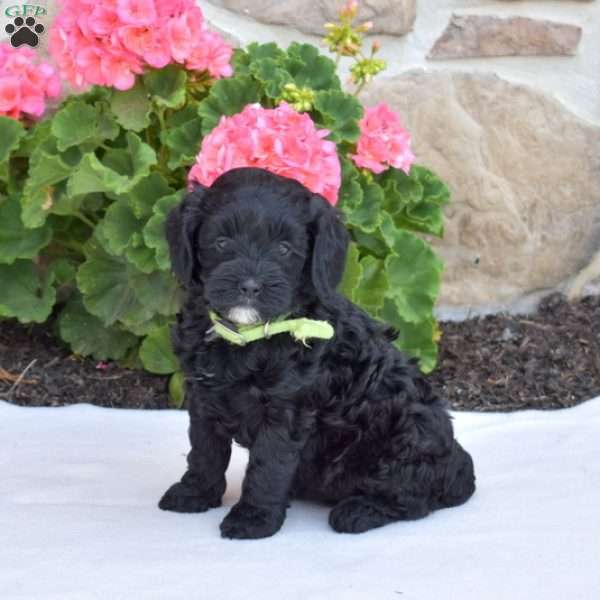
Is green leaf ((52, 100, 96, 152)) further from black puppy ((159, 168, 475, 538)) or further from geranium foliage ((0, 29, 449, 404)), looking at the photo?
black puppy ((159, 168, 475, 538))

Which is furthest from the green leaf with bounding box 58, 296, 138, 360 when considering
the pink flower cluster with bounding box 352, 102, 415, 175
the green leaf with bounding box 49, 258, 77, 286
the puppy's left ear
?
the puppy's left ear

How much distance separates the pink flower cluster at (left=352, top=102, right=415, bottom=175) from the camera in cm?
427

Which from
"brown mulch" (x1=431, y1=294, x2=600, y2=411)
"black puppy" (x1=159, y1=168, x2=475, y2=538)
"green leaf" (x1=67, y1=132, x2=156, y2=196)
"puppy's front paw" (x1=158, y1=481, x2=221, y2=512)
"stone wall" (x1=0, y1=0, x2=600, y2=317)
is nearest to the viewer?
"black puppy" (x1=159, y1=168, x2=475, y2=538)

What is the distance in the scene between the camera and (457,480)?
10.1ft

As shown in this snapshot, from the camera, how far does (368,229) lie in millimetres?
4184

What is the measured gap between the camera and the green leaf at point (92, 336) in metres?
4.35

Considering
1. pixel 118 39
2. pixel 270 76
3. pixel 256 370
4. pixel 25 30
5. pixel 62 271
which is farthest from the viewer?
pixel 25 30

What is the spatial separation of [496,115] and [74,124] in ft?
6.62

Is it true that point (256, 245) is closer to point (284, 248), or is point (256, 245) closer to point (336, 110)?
point (284, 248)

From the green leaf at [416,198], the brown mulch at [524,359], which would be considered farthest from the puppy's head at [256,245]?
the brown mulch at [524,359]

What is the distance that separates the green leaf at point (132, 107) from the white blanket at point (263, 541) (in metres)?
1.12

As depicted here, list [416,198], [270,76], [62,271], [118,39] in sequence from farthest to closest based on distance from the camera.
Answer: [416,198] < [62,271] < [270,76] < [118,39]

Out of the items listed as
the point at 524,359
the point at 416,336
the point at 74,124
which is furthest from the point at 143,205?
the point at 524,359

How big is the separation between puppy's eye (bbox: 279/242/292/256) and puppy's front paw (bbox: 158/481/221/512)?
761 mm
